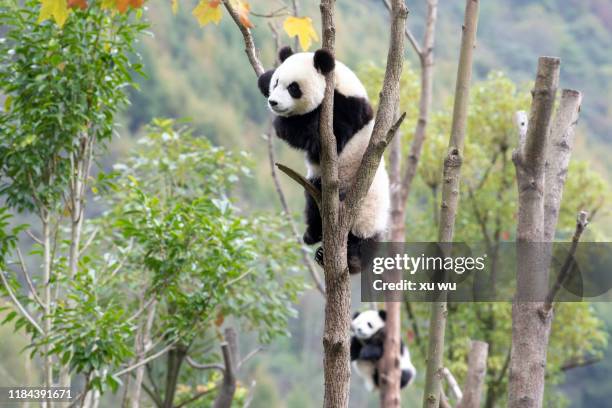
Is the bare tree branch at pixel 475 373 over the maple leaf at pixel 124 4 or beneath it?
beneath

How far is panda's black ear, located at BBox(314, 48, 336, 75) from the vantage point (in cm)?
183

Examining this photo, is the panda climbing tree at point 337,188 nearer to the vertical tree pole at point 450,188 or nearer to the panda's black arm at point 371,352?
the vertical tree pole at point 450,188

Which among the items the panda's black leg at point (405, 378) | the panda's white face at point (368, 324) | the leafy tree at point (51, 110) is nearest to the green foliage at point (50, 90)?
the leafy tree at point (51, 110)

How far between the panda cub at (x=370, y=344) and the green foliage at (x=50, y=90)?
7.94 feet

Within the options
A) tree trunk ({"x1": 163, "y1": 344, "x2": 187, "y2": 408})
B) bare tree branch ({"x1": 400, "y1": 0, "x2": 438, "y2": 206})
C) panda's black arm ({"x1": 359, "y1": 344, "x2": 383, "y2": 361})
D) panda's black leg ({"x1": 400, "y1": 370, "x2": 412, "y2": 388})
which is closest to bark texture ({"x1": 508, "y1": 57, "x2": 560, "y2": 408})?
bare tree branch ({"x1": 400, "y1": 0, "x2": 438, "y2": 206})

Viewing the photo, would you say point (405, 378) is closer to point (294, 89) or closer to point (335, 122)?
point (335, 122)

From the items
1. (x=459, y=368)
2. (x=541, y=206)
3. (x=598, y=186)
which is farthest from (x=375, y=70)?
(x=541, y=206)

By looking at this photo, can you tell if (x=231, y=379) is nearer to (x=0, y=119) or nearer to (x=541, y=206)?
(x=0, y=119)

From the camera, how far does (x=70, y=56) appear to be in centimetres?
276

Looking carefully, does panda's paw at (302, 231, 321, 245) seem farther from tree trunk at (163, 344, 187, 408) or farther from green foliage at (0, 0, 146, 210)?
tree trunk at (163, 344, 187, 408)

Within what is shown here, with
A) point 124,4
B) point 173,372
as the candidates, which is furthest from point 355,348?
point 124,4

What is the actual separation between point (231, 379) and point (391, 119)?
2.17 m

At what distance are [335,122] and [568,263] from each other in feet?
3.23

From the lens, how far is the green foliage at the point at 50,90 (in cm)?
273
